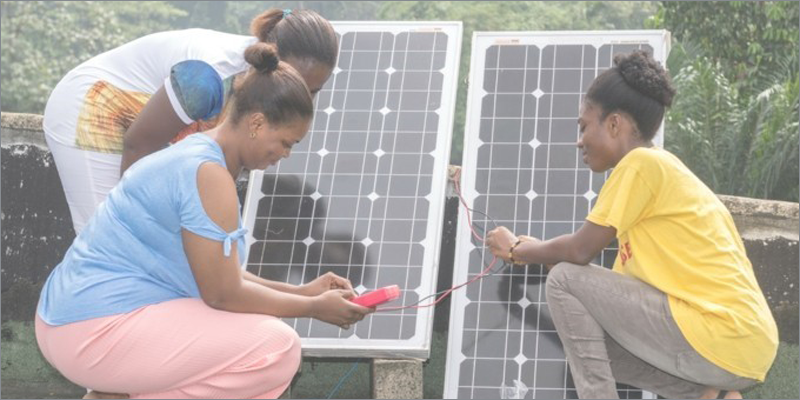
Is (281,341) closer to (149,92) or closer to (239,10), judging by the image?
(149,92)

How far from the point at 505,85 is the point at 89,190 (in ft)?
6.76

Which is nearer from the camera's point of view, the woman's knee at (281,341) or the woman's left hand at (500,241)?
the woman's knee at (281,341)

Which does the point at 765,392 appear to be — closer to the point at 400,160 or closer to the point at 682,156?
the point at 400,160

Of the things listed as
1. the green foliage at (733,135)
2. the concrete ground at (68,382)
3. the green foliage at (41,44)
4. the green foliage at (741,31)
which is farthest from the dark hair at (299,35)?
the green foliage at (41,44)

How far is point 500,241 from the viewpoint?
5.46 metres

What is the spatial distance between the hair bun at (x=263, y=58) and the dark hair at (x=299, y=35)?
0.81 metres

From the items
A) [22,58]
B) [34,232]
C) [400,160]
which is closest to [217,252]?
[400,160]

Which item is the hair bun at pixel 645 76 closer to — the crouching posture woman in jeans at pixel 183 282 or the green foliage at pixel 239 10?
the crouching posture woman in jeans at pixel 183 282

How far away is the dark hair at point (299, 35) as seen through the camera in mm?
5277

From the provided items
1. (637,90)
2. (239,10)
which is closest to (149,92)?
(637,90)

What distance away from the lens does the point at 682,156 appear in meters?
10.4

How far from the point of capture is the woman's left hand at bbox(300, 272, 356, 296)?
198 inches

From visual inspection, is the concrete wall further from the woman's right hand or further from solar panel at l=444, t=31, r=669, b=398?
the woman's right hand

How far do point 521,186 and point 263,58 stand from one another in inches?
75.1
